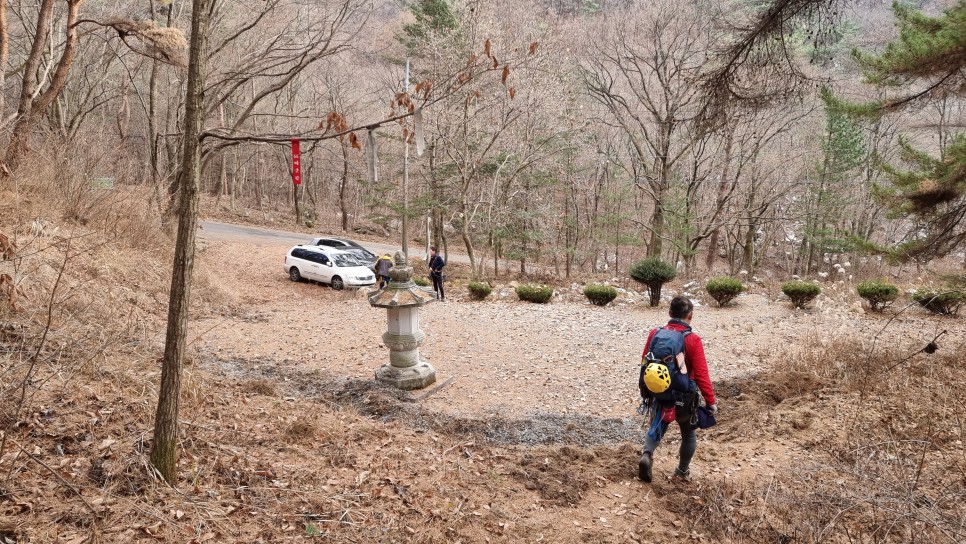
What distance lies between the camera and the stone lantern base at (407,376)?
793cm

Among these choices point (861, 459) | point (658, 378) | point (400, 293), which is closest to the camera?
point (658, 378)

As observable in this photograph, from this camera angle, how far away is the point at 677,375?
4.33 m

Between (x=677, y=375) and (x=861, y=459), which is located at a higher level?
(x=677, y=375)

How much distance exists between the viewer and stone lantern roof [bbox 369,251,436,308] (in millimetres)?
7840

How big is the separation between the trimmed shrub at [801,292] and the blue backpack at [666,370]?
10.8 metres

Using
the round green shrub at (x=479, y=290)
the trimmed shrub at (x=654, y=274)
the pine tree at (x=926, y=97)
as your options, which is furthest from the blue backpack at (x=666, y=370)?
the round green shrub at (x=479, y=290)

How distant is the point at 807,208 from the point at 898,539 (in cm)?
2361

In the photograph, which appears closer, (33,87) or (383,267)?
(33,87)

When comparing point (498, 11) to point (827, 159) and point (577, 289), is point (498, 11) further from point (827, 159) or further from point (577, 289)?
point (827, 159)

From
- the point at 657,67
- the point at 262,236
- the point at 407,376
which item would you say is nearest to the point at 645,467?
the point at 407,376

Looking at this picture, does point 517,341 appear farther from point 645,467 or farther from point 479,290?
point 645,467

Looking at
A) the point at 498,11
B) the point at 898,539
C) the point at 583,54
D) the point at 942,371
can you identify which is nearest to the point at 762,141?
the point at 583,54

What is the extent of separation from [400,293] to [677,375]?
4626 millimetres

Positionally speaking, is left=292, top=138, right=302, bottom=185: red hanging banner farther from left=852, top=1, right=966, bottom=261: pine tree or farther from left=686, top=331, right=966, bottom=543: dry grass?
left=852, top=1, right=966, bottom=261: pine tree
